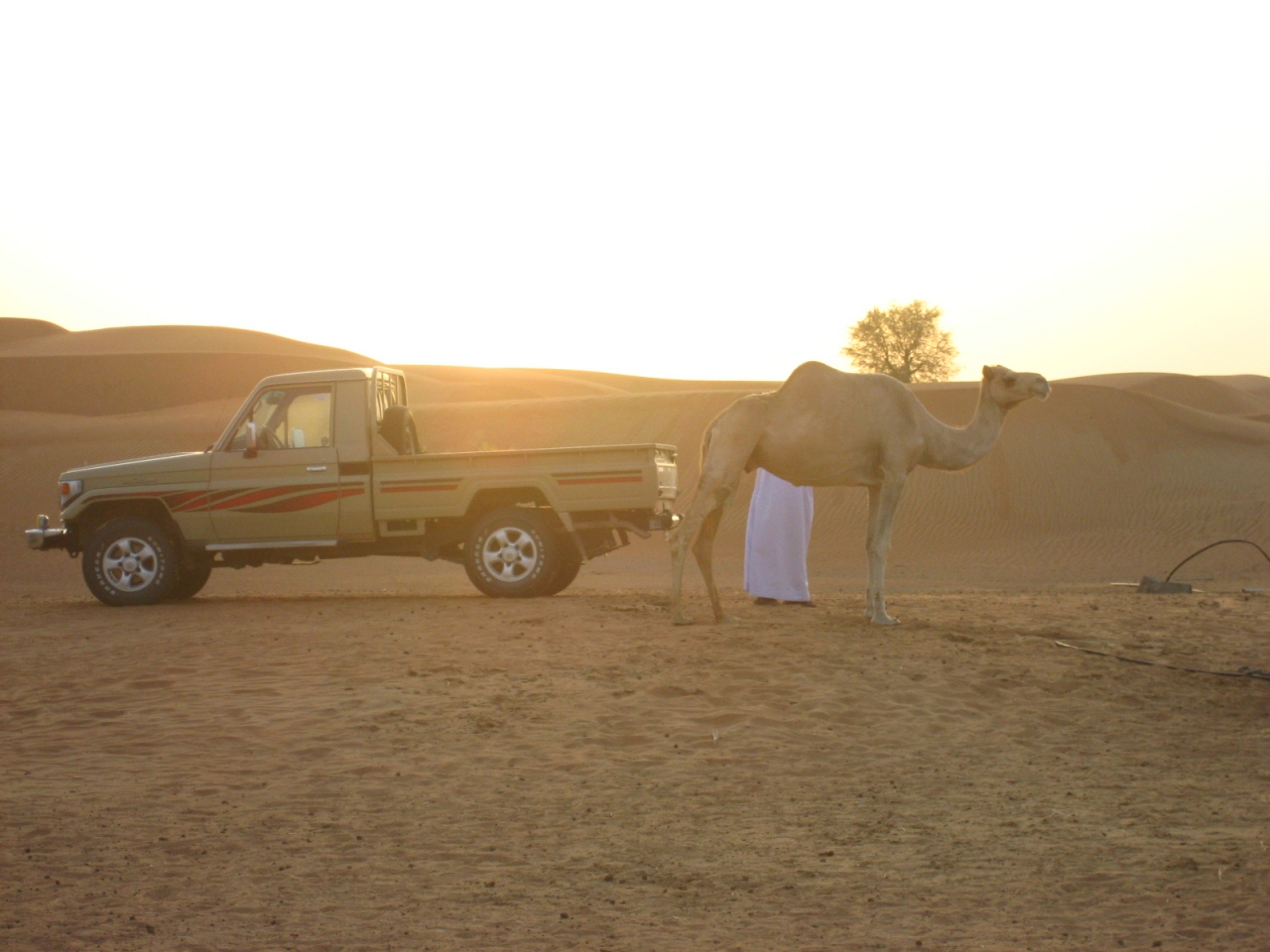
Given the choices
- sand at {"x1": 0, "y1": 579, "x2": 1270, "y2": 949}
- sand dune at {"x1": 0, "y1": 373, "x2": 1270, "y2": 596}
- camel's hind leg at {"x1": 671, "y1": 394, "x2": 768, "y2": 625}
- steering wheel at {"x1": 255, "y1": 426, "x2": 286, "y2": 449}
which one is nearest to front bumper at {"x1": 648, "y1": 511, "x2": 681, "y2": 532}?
camel's hind leg at {"x1": 671, "y1": 394, "x2": 768, "y2": 625}

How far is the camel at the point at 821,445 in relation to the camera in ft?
36.3

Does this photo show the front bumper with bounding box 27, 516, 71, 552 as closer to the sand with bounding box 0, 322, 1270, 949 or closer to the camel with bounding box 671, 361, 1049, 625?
the sand with bounding box 0, 322, 1270, 949

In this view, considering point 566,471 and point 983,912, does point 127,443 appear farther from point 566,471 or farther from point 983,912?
point 983,912

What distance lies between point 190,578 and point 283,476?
6.40 feet

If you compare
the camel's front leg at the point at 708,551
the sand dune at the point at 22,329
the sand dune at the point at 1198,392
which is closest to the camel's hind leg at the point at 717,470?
the camel's front leg at the point at 708,551

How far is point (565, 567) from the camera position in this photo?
533 inches

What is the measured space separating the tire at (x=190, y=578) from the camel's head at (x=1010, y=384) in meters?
8.59

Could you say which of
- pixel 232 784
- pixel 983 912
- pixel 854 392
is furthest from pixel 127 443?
pixel 983 912

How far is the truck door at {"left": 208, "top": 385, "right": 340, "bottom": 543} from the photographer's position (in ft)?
43.1

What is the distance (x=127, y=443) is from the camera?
127 feet

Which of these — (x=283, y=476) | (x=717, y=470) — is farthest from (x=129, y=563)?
(x=717, y=470)

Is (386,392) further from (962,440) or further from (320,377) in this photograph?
(962,440)

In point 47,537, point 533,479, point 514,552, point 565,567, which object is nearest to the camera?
point 533,479

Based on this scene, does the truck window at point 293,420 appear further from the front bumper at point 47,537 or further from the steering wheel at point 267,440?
the front bumper at point 47,537
